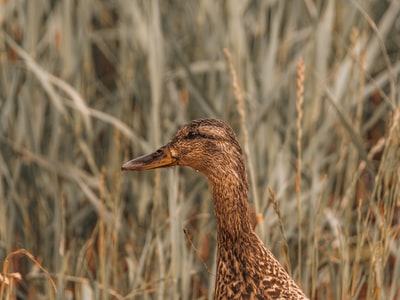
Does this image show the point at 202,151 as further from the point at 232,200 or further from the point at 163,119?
the point at 163,119

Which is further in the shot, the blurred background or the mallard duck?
the blurred background

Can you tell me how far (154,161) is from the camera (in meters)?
2.38

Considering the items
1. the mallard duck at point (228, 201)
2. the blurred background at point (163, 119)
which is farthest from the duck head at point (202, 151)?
the blurred background at point (163, 119)

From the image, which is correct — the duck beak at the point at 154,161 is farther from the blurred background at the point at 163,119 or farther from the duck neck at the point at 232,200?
the blurred background at the point at 163,119

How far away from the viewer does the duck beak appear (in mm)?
2354

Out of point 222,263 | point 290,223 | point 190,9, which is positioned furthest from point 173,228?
point 190,9

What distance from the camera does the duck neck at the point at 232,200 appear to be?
2.33 meters

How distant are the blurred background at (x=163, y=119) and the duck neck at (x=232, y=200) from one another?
0.49m

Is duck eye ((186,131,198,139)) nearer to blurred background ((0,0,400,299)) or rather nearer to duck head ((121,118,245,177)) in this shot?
duck head ((121,118,245,177))

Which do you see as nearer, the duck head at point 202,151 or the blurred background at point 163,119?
the duck head at point 202,151

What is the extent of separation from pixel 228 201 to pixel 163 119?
4.19ft

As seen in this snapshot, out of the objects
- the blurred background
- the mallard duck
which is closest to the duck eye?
the mallard duck

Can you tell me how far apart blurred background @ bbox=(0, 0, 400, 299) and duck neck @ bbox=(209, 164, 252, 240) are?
49 cm

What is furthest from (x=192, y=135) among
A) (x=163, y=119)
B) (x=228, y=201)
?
(x=163, y=119)
